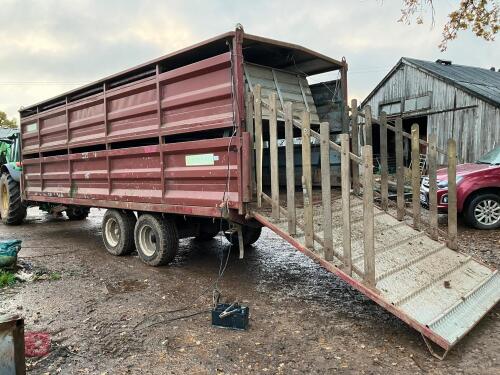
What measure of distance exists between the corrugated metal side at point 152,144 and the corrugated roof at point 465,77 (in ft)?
45.0

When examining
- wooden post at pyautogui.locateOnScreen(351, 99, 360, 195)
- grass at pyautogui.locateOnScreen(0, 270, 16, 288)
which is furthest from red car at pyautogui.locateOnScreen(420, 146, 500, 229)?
grass at pyautogui.locateOnScreen(0, 270, 16, 288)

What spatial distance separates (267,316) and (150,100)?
3.17m

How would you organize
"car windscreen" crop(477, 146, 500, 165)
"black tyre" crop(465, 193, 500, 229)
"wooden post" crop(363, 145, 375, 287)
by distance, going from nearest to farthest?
1. "wooden post" crop(363, 145, 375, 287)
2. "black tyre" crop(465, 193, 500, 229)
3. "car windscreen" crop(477, 146, 500, 165)

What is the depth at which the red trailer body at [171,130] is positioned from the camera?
14.5 feet

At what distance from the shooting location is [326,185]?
363 centimetres

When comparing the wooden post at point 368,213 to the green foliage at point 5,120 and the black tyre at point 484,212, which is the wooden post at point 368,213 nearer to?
the black tyre at point 484,212

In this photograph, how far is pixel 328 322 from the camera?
149 inches

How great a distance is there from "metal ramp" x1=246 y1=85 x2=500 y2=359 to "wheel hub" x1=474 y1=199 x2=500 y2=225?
3352mm

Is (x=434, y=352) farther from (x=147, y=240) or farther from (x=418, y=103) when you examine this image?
(x=418, y=103)

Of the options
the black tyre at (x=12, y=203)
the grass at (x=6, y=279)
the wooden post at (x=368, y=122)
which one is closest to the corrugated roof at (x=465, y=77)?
the wooden post at (x=368, y=122)

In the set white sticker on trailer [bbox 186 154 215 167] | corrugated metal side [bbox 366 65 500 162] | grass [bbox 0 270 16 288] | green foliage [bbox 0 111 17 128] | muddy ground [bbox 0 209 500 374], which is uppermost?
green foliage [bbox 0 111 17 128]

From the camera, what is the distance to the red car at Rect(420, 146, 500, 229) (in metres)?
7.55

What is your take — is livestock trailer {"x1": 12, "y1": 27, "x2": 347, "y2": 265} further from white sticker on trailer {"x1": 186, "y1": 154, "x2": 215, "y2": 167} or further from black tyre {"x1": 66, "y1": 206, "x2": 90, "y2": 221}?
black tyre {"x1": 66, "y1": 206, "x2": 90, "y2": 221}

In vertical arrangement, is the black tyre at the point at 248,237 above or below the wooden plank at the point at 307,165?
below
